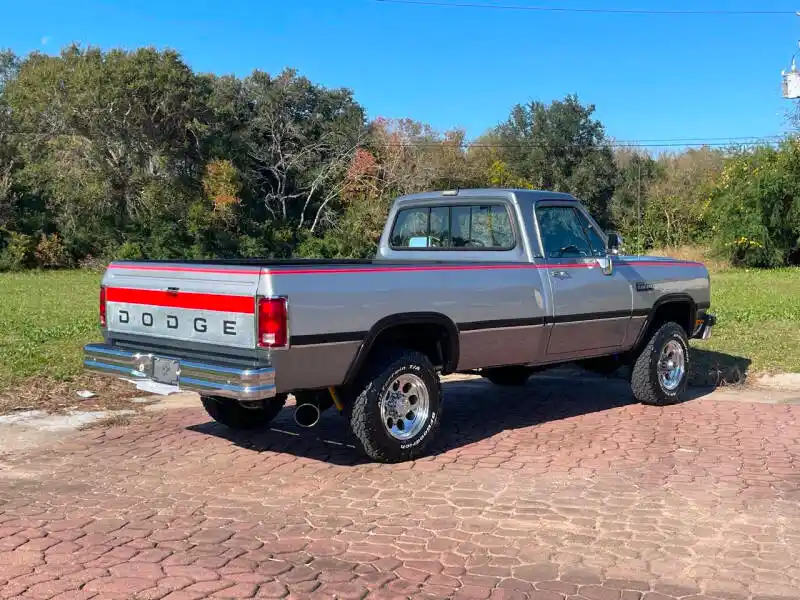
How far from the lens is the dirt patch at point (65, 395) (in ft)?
27.3

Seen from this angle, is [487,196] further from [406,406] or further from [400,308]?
[406,406]

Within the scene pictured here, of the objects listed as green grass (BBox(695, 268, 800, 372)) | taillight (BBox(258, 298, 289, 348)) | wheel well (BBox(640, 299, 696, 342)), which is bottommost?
green grass (BBox(695, 268, 800, 372))

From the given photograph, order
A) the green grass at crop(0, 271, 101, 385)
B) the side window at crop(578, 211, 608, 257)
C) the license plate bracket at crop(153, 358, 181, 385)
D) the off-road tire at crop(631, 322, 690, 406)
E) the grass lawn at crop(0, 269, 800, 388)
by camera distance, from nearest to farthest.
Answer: the license plate bracket at crop(153, 358, 181, 385) < the side window at crop(578, 211, 608, 257) < the off-road tire at crop(631, 322, 690, 406) < the green grass at crop(0, 271, 101, 385) < the grass lawn at crop(0, 269, 800, 388)

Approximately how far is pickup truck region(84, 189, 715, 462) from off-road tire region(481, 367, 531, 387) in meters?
0.86

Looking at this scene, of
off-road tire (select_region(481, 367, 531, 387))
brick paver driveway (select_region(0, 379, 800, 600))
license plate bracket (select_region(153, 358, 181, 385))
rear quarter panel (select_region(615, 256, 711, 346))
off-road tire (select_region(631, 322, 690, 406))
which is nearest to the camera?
brick paver driveway (select_region(0, 379, 800, 600))

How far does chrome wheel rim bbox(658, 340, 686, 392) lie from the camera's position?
870 centimetres

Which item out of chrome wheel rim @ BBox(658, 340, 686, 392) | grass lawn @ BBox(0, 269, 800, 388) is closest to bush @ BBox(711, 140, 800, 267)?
grass lawn @ BBox(0, 269, 800, 388)

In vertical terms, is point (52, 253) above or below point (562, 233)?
below

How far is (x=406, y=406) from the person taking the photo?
6.50 metres

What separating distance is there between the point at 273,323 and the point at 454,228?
2930 millimetres

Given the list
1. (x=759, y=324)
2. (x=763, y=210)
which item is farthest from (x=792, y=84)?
→ (x=759, y=324)

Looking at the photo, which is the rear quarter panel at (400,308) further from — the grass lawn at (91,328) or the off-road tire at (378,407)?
the grass lawn at (91,328)

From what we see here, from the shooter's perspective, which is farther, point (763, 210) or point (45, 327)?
point (763, 210)

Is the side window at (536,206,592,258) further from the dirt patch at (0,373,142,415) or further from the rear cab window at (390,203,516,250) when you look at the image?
the dirt patch at (0,373,142,415)
